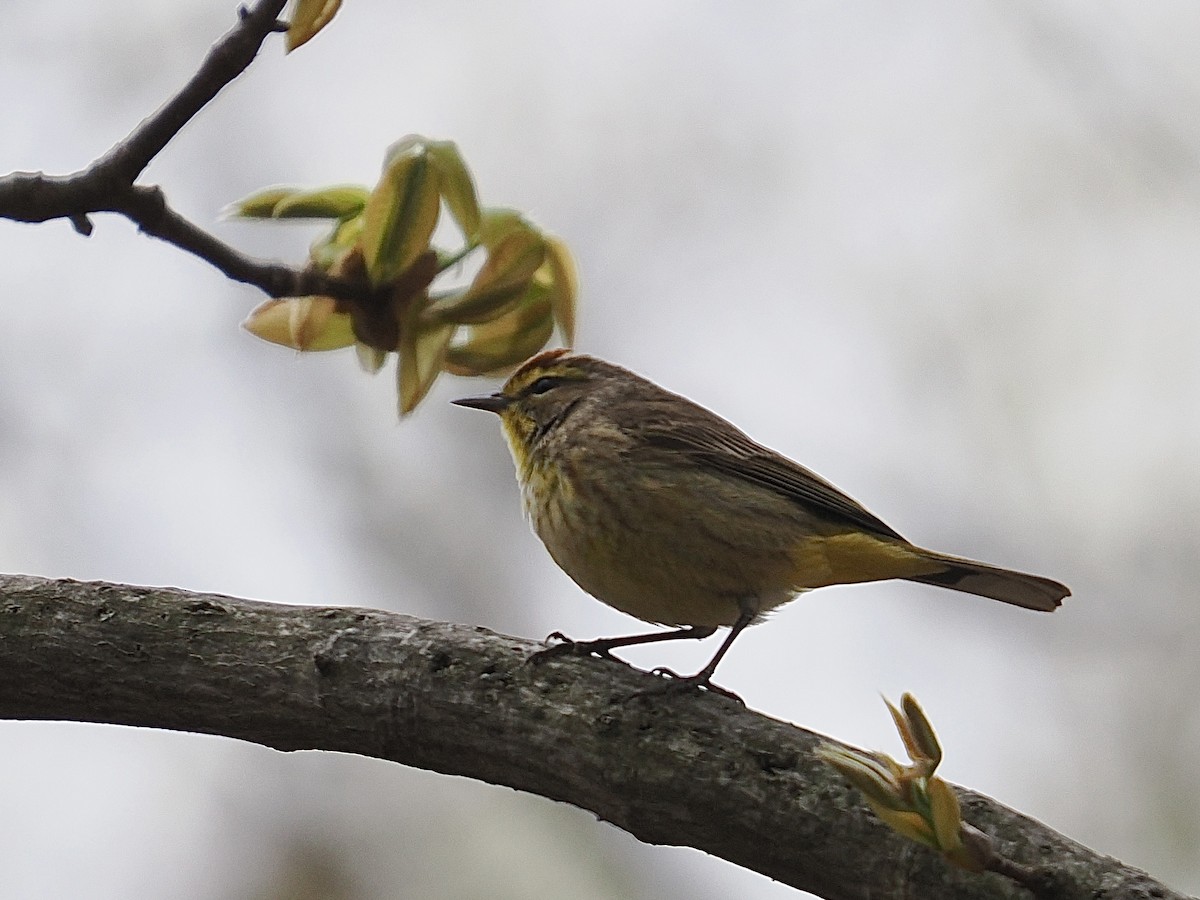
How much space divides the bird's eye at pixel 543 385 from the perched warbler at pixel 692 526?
0.49ft

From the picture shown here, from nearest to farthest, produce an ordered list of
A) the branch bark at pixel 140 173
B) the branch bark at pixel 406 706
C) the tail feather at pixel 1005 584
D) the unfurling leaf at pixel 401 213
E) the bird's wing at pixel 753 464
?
the branch bark at pixel 140 173 → the unfurling leaf at pixel 401 213 → the branch bark at pixel 406 706 → the tail feather at pixel 1005 584 → the bird's wing at pixel 753 464

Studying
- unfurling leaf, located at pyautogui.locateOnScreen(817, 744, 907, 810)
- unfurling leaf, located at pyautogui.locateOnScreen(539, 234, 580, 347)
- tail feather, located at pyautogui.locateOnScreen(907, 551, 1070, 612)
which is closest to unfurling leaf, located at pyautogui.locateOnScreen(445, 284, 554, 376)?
unfurling leaf, located at pyautogui.locateOnScreen(539, 234, 580, 347)

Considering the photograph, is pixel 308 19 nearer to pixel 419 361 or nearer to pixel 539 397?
pixel 419 361

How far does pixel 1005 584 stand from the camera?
179 inches

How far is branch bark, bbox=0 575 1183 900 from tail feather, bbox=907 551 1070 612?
201 cm

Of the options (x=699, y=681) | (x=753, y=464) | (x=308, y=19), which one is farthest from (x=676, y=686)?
(x=753, y=464)

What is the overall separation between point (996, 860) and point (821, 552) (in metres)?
2.63

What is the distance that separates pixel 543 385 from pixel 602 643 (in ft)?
5.62

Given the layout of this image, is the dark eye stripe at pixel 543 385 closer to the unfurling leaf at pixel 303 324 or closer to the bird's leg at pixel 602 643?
the bird's leg at pixel 602 643

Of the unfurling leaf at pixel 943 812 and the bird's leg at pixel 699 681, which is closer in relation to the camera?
the unfurling leaf at pixel 943 812

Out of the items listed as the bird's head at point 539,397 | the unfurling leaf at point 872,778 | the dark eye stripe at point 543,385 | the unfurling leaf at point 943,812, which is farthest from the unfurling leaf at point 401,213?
the dark eye stripe at point 543,385

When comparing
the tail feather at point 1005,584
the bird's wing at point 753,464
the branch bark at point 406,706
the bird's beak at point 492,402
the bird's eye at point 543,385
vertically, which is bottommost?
the branch bark at point 406,706

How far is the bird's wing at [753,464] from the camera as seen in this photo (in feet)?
15.4

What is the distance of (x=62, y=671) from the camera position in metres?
2.65
